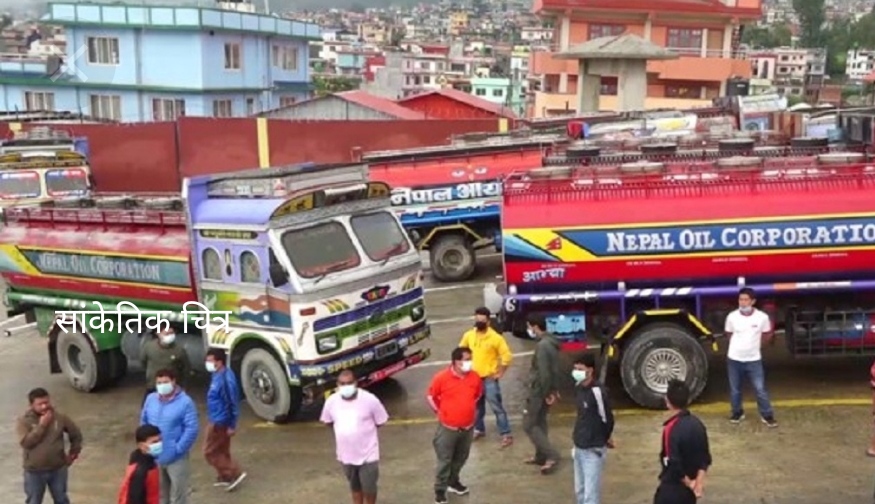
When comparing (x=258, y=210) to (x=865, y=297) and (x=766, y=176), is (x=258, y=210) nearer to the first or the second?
(x=766, y=176)

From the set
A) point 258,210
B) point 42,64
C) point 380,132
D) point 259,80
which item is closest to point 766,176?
point 258,210

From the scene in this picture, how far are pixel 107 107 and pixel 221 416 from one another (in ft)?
121

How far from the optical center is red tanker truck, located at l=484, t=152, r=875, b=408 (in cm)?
1034

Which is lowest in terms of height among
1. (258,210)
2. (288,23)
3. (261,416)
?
(261,416)

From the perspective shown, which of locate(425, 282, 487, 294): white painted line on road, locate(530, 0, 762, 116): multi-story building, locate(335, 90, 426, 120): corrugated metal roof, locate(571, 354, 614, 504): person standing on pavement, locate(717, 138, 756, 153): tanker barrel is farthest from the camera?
locate(530, 0, 762, 116): multi-story building

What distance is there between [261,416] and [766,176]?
21.5 feet

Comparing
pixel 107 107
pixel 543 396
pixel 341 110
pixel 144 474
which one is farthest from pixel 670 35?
pixel 144 474

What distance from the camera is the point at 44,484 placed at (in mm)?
8461

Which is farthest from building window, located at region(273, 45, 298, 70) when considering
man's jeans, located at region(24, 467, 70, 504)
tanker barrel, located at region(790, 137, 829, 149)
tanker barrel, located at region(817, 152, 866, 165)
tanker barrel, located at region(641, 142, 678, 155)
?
man's jeans, located at region(24, 467, 70, 504)

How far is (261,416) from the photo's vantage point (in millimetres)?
11273

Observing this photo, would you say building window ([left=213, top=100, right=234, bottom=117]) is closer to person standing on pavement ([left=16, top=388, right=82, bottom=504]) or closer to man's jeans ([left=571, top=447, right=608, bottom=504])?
person standing on pavement ([left=16, top=388, right=82, bottom=504])

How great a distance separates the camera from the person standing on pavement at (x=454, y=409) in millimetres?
8500

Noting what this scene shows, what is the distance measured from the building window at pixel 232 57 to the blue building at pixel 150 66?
5 centimetres

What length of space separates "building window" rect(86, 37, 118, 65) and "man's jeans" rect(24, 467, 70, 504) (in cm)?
3625
